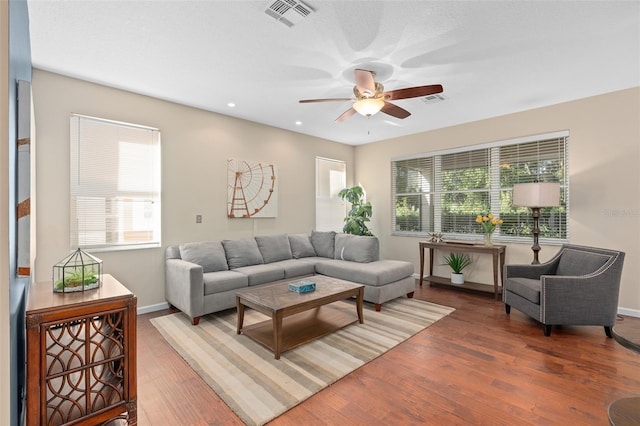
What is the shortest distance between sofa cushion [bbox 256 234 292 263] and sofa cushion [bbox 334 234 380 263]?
0.82 metres

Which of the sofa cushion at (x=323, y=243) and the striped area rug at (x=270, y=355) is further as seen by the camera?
the sofa cushion at (x=323, y=243)

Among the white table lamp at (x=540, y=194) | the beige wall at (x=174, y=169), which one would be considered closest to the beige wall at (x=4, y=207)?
the beige wall at (x=174, y=169)

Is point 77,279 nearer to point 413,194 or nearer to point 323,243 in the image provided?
point 323,243

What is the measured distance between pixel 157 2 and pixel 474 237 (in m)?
5.10

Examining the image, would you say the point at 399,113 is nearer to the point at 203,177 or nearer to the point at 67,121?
the point at 203,177

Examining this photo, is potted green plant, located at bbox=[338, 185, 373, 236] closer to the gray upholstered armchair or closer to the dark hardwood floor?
the dark hardwood floor

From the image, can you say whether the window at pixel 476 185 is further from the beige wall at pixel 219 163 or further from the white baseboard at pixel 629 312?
the white baseboard at pixel 629 312

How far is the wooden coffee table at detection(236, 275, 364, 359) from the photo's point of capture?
271 cm

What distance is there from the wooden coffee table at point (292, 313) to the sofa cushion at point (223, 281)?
48cm

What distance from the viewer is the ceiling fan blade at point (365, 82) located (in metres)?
2.64

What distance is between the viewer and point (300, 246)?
201 inches

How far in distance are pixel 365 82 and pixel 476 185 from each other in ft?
10.8

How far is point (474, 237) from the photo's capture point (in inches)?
199

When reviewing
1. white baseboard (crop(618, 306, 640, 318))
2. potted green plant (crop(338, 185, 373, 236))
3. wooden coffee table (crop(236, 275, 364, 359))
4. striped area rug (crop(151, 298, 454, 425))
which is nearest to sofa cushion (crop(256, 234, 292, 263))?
striped area rug (crop(151, 298, 454, 425))
